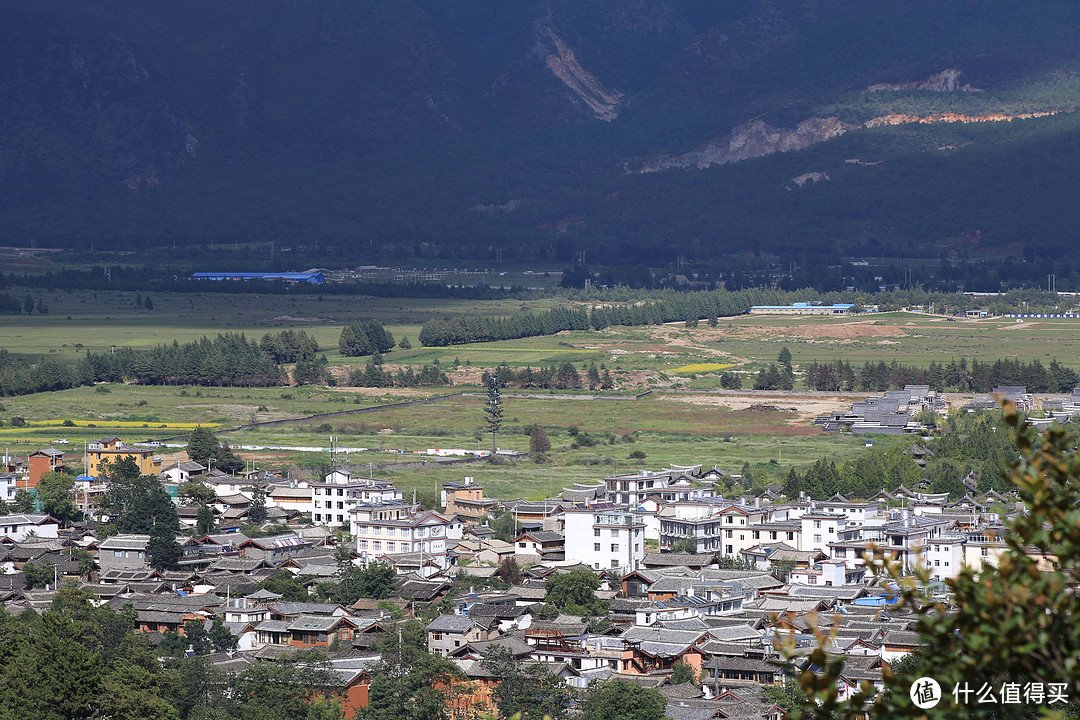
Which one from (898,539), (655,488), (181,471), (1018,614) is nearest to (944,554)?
(898,539)

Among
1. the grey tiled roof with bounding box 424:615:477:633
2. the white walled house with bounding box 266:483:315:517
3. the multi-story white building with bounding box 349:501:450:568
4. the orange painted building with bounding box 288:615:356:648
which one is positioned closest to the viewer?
the grey tiled roof with bounding box 424:615:477:633

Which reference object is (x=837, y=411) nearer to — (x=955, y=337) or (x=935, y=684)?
(x=955, y=337)

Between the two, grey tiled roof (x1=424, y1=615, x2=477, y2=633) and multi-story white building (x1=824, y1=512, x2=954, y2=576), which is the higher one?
multi-story white building (x1=824, y1=512, x2=954, y2=576)

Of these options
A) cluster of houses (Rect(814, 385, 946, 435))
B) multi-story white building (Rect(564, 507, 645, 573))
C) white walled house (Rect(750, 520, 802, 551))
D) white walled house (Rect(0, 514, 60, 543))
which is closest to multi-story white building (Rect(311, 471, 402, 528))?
multi-story white building (Rect(564, 507, 645, 573))

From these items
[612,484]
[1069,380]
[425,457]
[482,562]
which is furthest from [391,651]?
[1069,380]

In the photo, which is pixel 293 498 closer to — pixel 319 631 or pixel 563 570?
pixel 563 570

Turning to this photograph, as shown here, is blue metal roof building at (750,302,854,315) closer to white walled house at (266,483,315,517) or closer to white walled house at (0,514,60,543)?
white walled house at (266,483,315,517)

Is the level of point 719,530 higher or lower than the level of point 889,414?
lower
